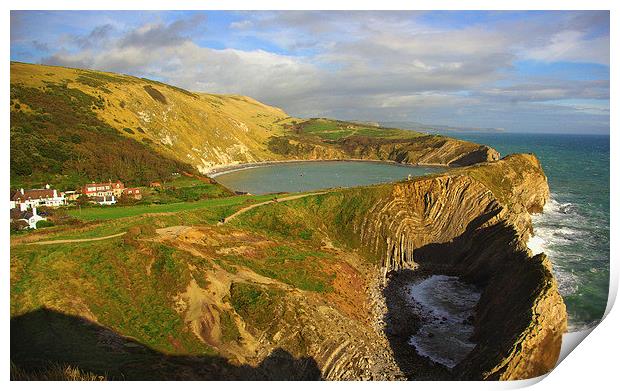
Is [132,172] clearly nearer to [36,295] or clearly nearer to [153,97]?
[36,295]

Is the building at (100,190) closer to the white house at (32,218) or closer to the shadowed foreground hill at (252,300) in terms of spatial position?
the shadowed foreground hill at (252,300)

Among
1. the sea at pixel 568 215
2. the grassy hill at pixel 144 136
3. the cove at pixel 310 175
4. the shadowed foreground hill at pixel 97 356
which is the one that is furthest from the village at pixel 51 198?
the cove at pixel 310 175

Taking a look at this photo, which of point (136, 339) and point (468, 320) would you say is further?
point (468, 320)

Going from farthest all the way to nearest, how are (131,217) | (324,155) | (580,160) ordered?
1. (324,155)
2. (580,160)
3. (131,217)

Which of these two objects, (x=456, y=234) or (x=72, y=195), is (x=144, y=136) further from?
(x=456, y=234)

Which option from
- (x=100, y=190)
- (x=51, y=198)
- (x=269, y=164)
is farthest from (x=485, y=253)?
(x=269, y=164)

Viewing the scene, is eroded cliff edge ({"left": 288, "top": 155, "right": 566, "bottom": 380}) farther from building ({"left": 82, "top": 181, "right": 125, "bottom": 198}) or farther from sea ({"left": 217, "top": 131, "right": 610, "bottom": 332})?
building ({"left": 82, "top": 181, "right": 125, "bottom": 198})

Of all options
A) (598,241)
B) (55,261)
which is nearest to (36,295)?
(55,261)

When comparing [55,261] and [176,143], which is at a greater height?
[176,143]
